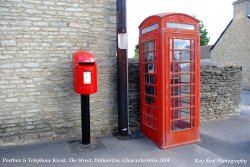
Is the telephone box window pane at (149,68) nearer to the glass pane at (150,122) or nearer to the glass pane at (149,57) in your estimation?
the glass pane at (149,57)

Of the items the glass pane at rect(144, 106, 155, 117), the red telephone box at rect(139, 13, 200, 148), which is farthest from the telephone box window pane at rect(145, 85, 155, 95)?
the glass pane at rect(144, 106, 155, 117)

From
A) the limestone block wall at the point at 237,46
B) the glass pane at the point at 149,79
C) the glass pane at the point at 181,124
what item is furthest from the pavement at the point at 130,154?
the limestone block wall at the point at 237,46

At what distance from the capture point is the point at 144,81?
194 inches

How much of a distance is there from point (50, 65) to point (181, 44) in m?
2.65

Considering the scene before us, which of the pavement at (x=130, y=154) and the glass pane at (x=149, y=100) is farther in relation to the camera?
the glass pane at (x=149, y=100)

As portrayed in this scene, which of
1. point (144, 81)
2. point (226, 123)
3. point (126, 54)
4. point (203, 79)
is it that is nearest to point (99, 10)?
point (126, 54)

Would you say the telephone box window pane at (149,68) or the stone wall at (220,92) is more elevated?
the telephone box window pane at (149,68)

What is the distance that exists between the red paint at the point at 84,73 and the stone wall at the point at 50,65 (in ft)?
2.07

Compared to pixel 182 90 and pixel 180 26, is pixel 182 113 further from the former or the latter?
pixel 180 26

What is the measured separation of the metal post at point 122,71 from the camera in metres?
4.83

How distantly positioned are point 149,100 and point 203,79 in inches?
89.7

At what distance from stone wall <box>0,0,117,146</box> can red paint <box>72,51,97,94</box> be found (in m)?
0.63

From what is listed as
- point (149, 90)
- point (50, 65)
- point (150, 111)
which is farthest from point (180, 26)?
point (50, 65)

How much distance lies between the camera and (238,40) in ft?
58.7
